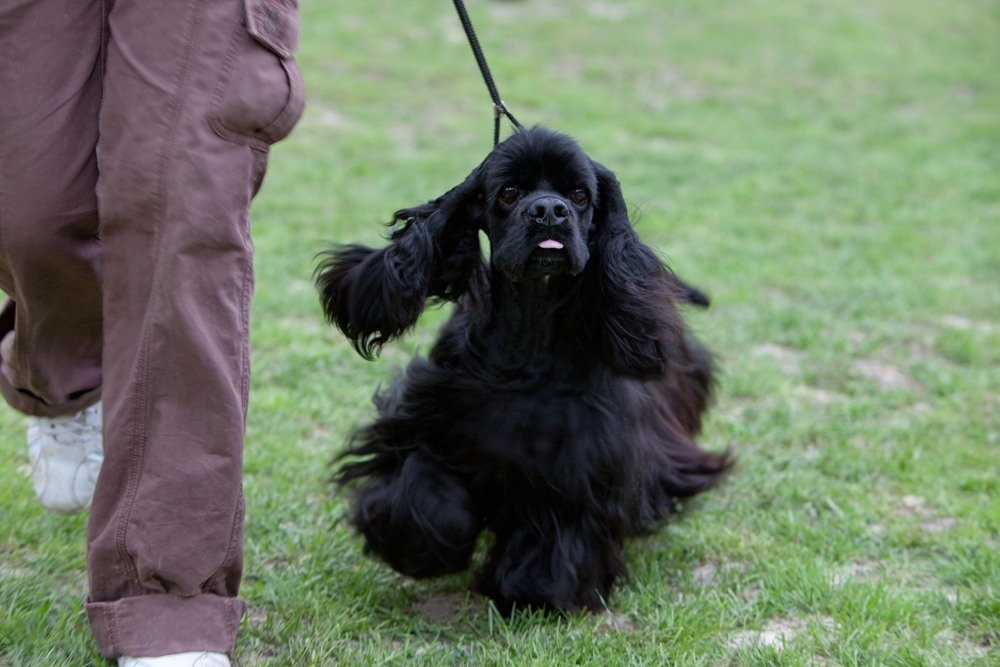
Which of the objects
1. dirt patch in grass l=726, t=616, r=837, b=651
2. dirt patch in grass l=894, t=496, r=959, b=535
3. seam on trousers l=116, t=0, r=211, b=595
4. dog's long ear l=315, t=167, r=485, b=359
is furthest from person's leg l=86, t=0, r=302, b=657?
dirt patch in grass l=894, t=496, r=959, b=535

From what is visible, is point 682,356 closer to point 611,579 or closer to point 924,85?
point 611,579

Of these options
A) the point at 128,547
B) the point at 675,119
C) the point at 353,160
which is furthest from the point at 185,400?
the point at 675,119

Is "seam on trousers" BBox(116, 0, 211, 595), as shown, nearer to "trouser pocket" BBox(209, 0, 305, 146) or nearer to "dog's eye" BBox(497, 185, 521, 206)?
"trouser pocket" BBox(209, 0, 305, 146)

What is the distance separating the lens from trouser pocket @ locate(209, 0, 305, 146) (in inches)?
83.9

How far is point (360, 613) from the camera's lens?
107 inches

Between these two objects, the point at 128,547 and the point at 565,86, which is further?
the point at 565,86

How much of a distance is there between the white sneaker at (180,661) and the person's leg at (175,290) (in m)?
0.02

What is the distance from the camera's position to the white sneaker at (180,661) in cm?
216

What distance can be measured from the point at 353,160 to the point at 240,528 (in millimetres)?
5883

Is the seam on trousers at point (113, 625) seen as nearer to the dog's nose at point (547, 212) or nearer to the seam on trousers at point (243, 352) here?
the seam on trousers at point (243, 352)

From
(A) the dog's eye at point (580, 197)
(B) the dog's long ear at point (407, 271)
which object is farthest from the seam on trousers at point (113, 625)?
(A) the dog's eye at point (580, 197)

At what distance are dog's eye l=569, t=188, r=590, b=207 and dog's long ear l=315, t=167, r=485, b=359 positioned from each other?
0.81 ft

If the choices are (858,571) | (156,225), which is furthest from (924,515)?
(156,225)

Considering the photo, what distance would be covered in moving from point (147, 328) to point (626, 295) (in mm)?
1135
